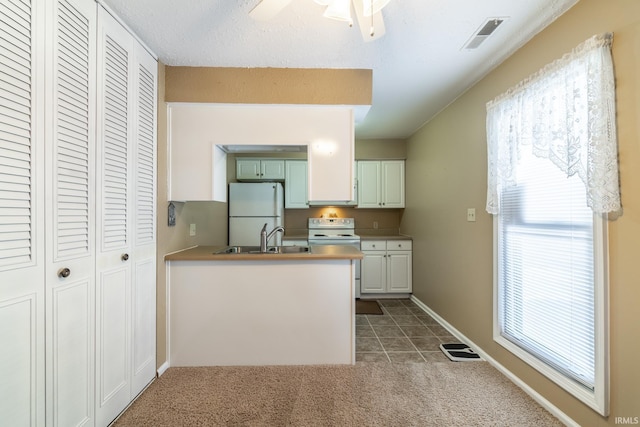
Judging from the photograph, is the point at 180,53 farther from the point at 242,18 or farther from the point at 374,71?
the point at 374,71

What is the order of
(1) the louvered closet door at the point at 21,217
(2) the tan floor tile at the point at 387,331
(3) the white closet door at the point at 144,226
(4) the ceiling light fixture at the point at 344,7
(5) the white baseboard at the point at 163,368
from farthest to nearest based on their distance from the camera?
(2) the tan floor tile at the point at 387,331 → (5) the white baseboard at the point at 163,368 → (3) the white closet door at the point at 144,226 → (4) the ceiling light fixture at the point at 344,7 → (1) the louvered closet door at the point at 21,217

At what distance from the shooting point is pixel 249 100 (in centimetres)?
218

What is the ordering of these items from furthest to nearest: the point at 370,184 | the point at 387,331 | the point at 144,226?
the point at 370,184 → the point at 387,331 → the point at 144,226

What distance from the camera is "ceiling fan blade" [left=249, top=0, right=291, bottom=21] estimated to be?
121 cm

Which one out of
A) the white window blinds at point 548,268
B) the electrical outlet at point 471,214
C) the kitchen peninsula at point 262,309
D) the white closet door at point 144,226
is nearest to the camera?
the white window blinds at point 548,268

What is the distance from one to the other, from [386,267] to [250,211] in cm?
217

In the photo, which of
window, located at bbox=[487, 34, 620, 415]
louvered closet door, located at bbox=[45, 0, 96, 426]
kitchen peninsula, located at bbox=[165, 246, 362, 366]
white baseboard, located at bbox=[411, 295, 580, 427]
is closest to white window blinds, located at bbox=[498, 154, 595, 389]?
window, located at bbox=[487, 34, 620, 415]

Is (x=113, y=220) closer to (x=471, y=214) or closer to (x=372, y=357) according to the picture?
(x=372, y=357)

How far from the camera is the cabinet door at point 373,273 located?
153 inches

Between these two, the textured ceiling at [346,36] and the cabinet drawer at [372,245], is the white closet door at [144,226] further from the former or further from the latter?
the cabinet drawer at [372,245]

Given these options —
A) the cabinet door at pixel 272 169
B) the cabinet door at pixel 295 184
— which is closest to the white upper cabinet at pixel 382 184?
the cabinet door at pixel 295 184

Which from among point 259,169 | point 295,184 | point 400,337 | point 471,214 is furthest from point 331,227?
→ point 471,214

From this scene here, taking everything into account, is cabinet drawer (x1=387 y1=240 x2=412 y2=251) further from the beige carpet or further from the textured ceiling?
the textured ceiling

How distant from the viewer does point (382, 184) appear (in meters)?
4.21
